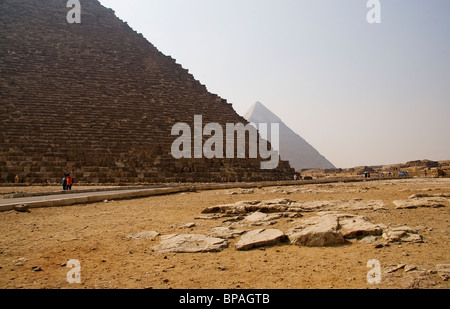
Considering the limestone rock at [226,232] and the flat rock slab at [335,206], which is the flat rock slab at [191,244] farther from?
the flat rock slab at [335,206]

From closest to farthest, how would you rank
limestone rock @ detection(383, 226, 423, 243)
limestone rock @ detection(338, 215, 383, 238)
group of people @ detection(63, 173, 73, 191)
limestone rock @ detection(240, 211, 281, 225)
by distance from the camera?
limestone rock @ detection(383, 226, 423, 243)
limestone rock @ detection(338, 215, 383, 238)
limestone rock @ detection(240, 211, 281, 225)
group of people @ detection(63, 173, 73, 191)

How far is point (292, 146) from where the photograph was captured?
90.8 m

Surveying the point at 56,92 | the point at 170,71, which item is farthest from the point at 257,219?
the point at 170,71

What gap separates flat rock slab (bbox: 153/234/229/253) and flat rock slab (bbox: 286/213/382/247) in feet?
2.64

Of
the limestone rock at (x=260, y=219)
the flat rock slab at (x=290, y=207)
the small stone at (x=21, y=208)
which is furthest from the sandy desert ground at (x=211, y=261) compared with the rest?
the small stone at (x=21, y=208)

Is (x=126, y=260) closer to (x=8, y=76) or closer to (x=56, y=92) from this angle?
(x=56, y=92)

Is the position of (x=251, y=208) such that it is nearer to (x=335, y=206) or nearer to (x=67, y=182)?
(x=335, y=206)

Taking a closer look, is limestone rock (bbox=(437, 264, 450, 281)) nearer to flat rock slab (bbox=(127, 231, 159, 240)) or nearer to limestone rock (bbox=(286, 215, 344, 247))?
limestone rock (bbox=(286, 215, 344, 247))

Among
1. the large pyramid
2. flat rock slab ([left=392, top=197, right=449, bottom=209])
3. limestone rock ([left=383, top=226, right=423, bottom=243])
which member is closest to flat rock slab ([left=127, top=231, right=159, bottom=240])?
limestone rock ([left=383, top=226, right=423, bottom=243])

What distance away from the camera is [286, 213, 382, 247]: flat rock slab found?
3.73 m

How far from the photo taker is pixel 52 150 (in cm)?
1695

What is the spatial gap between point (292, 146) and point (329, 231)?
3485 inches

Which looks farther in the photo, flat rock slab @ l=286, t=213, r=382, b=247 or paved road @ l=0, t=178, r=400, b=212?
paved road @ l=0, t=178, r=400, b=212

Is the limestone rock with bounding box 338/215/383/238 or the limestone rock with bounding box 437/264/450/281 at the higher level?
the limestone rock with bounding box 338/215/383/238
